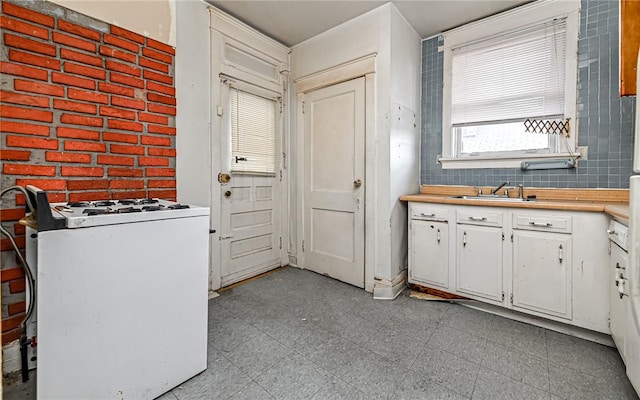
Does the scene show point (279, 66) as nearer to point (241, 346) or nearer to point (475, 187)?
point (475, 187)

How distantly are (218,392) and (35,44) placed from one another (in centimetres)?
218

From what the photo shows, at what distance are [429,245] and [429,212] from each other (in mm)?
295

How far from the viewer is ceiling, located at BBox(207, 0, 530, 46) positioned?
104 inches

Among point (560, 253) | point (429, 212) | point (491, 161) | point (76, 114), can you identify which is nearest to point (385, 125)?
point (429, 212)

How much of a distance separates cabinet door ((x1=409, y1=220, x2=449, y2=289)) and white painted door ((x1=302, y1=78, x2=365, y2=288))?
0.50m

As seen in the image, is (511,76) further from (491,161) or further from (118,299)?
(118,299)

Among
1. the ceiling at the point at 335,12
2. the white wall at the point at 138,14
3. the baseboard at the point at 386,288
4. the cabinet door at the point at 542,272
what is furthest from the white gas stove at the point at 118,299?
the cabinet door at the point at 542,272

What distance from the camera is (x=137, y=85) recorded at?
2.13 m

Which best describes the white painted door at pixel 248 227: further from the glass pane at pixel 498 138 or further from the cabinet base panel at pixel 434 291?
the glass pane at pixel 498 138

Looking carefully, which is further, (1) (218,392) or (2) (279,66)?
(2) (279,66)

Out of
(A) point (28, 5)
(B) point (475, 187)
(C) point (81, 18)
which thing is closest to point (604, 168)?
(B) point (475, 187)

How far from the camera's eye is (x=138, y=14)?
2100 millimetres

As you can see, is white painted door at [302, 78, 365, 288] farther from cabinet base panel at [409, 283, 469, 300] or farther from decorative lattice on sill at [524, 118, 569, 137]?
decorative lattice on sill at [524, 118, 569, 137]

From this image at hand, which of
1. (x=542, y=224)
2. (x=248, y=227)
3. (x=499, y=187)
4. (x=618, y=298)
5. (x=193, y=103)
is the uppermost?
(x=193, y=103)
